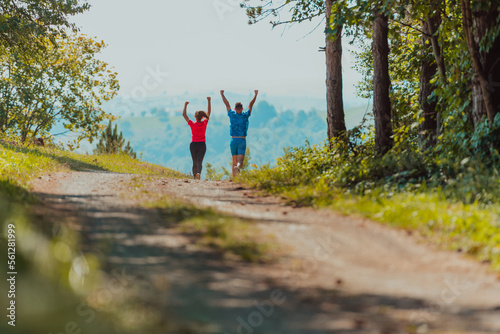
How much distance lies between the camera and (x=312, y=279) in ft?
16.5

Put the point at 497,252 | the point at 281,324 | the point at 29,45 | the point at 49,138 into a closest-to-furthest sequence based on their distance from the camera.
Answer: the point at 281,324
the point at 497,252
the point at 29,45
the point at 49,138

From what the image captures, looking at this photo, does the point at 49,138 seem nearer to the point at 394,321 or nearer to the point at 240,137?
the point at 240,137

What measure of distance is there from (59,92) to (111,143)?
673cm

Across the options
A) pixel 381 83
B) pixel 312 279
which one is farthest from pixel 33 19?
pixel 312 279

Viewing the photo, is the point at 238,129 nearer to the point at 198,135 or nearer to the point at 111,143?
the point at 198,135

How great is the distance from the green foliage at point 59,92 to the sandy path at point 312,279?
31.9 m

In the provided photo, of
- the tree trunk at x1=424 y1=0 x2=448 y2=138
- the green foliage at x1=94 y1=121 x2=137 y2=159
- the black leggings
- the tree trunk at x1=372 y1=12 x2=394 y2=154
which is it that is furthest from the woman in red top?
the green foliage at x1=94 y1=121 x2=137 y2=159

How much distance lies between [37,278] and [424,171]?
8.17 meters

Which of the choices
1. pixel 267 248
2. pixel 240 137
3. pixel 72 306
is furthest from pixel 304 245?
pixel 240 137

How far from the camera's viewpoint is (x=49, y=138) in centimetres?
4359

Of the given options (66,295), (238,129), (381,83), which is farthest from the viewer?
(238,129)

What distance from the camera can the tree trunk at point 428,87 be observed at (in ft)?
43.6

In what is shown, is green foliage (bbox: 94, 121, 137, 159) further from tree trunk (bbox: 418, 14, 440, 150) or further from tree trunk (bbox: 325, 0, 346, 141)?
tree trunk (bbox: 418, 14, 440, 150)

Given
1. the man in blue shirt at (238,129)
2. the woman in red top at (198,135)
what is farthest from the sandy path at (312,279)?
the woman in red top at (198,135)
